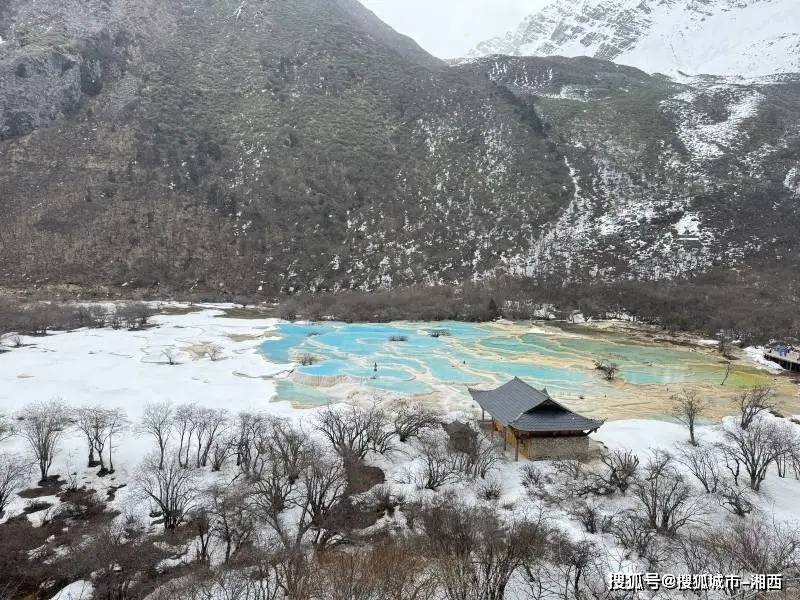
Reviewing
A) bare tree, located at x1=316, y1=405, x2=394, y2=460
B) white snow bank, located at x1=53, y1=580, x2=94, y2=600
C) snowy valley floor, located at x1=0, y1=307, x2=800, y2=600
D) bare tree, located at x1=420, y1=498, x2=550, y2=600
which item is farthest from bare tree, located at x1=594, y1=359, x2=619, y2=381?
white snow bank, located at x1=53, y1=580, x2=94, y2=600

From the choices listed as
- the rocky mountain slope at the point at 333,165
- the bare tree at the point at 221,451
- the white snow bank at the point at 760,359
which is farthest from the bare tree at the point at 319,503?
the rocky mountain slope at the point at 333,165

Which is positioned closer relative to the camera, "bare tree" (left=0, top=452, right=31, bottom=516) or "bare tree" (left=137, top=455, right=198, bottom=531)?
"bare tree" (left=137, top=455, right=198, bottom=531)

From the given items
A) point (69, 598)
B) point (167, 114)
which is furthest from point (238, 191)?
point (69, 598)

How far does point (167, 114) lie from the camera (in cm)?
9506

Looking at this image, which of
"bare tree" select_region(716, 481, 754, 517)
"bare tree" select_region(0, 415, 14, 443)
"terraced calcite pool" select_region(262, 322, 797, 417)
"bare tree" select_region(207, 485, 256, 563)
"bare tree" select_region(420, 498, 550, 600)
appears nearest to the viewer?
"bare tree" select_region(420, 498, 550, 600)

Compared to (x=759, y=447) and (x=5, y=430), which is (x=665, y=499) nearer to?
(x=759, y=447)

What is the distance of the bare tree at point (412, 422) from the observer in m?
25.8

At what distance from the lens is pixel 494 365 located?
42.5 meters

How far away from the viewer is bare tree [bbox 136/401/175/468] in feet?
76.3

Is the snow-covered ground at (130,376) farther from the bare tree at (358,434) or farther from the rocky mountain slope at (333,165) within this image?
the rocky mountain slope at (333,165)

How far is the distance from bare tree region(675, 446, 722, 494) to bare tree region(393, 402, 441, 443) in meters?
12.0

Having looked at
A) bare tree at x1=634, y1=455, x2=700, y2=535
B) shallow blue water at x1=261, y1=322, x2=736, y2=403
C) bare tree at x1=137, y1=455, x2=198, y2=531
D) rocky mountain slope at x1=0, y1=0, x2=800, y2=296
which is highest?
rocky mountain slope at x1=0, y1=0, x2=800, y2=296

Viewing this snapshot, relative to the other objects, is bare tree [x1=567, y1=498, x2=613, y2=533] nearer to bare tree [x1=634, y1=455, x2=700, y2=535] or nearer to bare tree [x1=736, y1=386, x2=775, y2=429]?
bare tree [x1=634, y1=455, x2=700, y2=535]

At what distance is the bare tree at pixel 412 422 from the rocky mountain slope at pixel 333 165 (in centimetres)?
4865
